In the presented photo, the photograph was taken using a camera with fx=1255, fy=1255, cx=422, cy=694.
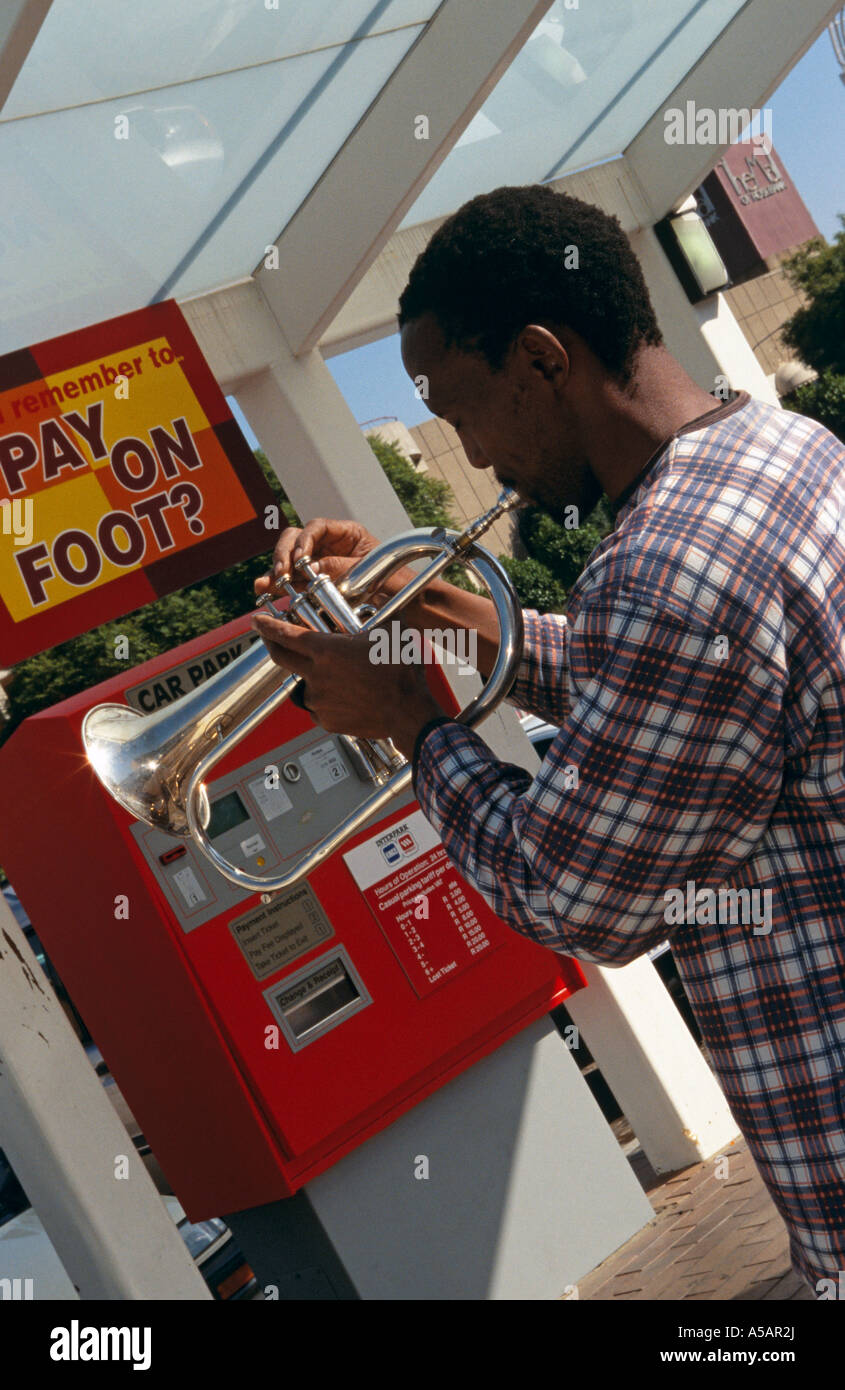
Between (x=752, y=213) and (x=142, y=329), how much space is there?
81.8 ft

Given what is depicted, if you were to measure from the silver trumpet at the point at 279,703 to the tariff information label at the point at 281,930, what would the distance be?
879mm

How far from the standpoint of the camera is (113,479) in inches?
149

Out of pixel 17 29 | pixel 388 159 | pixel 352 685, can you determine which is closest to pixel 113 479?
pixel 388 159

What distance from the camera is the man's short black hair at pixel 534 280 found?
163 cm

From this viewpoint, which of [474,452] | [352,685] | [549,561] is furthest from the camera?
[549,561]

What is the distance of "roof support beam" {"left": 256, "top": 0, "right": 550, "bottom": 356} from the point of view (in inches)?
142

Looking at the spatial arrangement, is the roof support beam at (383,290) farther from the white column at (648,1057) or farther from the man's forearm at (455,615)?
the man's forearm at (455,615)

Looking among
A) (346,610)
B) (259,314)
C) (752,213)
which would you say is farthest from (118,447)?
(752,213)

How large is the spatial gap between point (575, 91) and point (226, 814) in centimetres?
309

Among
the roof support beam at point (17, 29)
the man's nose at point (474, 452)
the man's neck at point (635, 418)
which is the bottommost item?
the man's neck at point (635, 418)

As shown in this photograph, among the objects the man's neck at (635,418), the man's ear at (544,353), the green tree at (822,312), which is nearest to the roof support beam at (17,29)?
the man's ear at (544,353)

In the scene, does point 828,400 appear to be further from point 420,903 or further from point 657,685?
point 657,685
